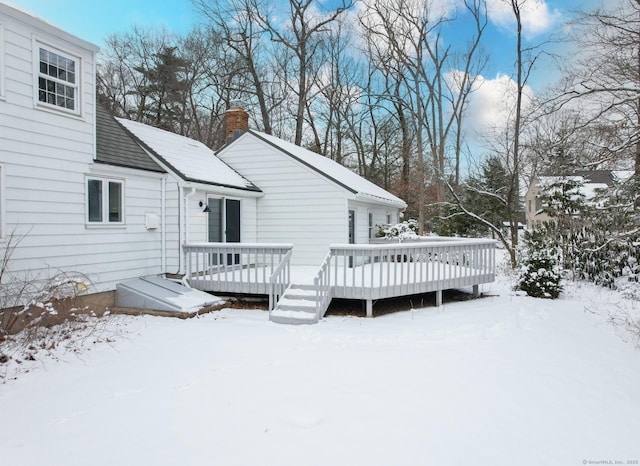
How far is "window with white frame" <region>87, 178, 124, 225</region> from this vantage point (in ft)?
26.9

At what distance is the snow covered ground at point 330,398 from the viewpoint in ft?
10.7

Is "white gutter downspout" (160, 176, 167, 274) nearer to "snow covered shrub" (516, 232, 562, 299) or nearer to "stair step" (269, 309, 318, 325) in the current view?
"stair step" (269, 309, 318, 325)

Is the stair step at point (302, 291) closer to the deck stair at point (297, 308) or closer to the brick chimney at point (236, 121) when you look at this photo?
the deck stair at point (297, 308)

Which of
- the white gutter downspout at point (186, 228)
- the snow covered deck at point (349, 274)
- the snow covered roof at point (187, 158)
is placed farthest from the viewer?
the snow covered roof at point (187, 158)

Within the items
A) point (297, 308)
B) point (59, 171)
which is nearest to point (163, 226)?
point (59, 171)

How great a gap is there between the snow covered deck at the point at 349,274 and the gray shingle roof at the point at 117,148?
222 cm

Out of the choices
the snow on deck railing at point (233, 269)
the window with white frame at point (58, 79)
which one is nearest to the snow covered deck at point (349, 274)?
the snow on deck railing at point (233, 269)

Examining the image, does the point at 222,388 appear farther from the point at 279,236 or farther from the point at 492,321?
the point at 279,236

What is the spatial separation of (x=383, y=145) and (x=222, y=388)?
25.1 m

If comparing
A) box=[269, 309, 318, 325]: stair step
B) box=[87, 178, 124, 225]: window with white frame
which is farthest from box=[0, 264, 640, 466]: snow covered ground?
box=[87, 178, 124, 225]: window with white frame

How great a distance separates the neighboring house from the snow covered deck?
6840 millimetres

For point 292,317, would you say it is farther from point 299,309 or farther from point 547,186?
point 547,186

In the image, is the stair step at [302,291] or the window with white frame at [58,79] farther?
the stair step at [302,291]

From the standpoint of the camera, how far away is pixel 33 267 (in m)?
6.96
